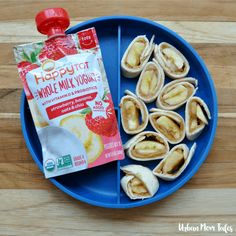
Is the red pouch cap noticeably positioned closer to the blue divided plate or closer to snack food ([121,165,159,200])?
the blue divided plate

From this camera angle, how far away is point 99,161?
963 mm

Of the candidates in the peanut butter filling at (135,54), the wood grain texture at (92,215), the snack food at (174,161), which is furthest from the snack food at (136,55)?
the wood grain texture at (92,215)

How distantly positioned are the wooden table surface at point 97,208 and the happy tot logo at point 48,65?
0.17 m

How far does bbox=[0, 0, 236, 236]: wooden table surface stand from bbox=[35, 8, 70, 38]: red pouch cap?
170 millimetres

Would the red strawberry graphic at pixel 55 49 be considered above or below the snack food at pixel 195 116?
above

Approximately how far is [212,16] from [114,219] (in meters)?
0.69

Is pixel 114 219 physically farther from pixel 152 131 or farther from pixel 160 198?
pixel 152 131

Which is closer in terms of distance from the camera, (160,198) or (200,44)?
(160,198)

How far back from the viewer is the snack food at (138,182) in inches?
38.2

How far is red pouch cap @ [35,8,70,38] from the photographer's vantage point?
0.88 metres

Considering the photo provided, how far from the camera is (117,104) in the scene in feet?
3.37

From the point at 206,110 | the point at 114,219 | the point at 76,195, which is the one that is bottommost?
the point at 114,219

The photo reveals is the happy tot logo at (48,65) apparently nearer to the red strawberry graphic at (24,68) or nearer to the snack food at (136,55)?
the red strawberry graphic at (24,68)

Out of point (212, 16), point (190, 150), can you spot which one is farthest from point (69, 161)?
point (212, 16)
